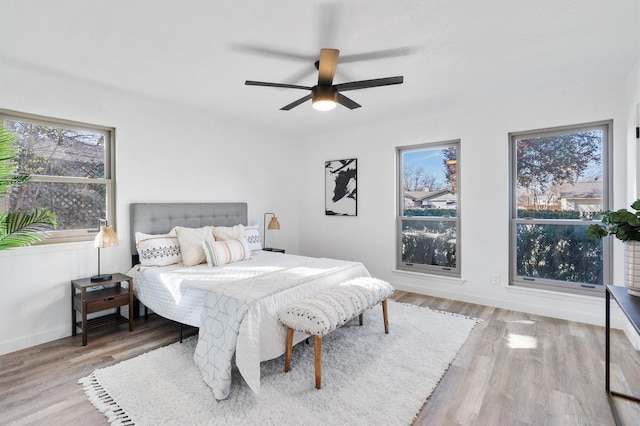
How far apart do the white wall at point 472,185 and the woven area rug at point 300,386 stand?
1.33 meters

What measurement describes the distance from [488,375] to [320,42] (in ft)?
9.19

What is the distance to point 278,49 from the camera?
2512 millimetres

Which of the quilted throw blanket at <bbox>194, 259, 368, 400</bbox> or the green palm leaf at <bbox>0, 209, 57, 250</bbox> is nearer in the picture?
the quilted throw blanket at <bbox>194, 259, 368, 400</bbox>

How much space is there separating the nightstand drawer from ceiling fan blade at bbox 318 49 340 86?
108 inches

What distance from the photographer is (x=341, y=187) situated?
5.27 m

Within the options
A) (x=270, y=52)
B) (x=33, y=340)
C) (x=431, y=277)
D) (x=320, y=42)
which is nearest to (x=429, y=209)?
(x=431, y=277)

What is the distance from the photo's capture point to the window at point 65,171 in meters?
2.95

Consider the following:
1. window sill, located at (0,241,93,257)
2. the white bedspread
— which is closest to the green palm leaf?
window sill, located at (0,241,93,257)

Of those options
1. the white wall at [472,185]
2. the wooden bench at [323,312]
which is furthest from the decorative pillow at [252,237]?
the wooden bench at [323,312]

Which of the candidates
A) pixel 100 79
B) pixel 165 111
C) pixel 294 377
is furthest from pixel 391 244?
pixel 100 79

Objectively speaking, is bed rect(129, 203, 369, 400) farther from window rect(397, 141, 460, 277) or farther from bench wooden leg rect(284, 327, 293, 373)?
window rect(397, 141, 460, 277)

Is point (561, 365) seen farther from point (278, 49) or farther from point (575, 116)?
point (278, 49)

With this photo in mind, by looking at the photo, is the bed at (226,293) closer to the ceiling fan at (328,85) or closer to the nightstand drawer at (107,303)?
the nightstand drawer at (107,303)

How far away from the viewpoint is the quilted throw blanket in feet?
6.96
